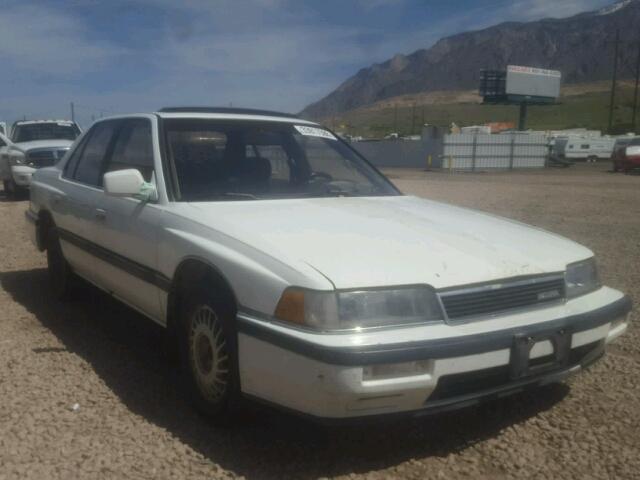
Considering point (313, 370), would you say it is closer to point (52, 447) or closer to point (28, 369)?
point (52, 447)

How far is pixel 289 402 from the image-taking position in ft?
8.51

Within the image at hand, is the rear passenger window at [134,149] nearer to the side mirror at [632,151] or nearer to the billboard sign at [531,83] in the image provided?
the side mirror at [632,151]

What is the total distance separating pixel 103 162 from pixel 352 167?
1.74 metres

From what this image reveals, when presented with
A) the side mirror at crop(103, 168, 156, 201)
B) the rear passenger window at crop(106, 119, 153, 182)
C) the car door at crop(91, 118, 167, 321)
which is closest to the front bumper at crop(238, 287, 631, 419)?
the car door at crop(91, 118, 167, 321)

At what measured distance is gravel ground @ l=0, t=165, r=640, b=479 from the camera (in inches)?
109

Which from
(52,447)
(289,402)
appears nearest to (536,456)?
(289,402)

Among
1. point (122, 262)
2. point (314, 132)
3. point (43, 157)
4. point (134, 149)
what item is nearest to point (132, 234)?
point (122, 262)

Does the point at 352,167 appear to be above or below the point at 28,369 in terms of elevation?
above

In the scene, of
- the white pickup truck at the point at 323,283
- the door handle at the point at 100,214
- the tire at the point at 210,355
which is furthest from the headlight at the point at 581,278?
the door handle at the point at 100,214

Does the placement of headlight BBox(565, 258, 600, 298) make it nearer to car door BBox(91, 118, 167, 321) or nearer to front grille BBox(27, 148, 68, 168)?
car door BBox(91, 118, 167, 321)

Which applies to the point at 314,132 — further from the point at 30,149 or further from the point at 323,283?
the point at 30,149

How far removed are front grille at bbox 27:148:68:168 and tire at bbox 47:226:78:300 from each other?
8935mm

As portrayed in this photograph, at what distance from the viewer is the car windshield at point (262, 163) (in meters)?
3.76

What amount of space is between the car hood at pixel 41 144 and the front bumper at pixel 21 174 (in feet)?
1.30
